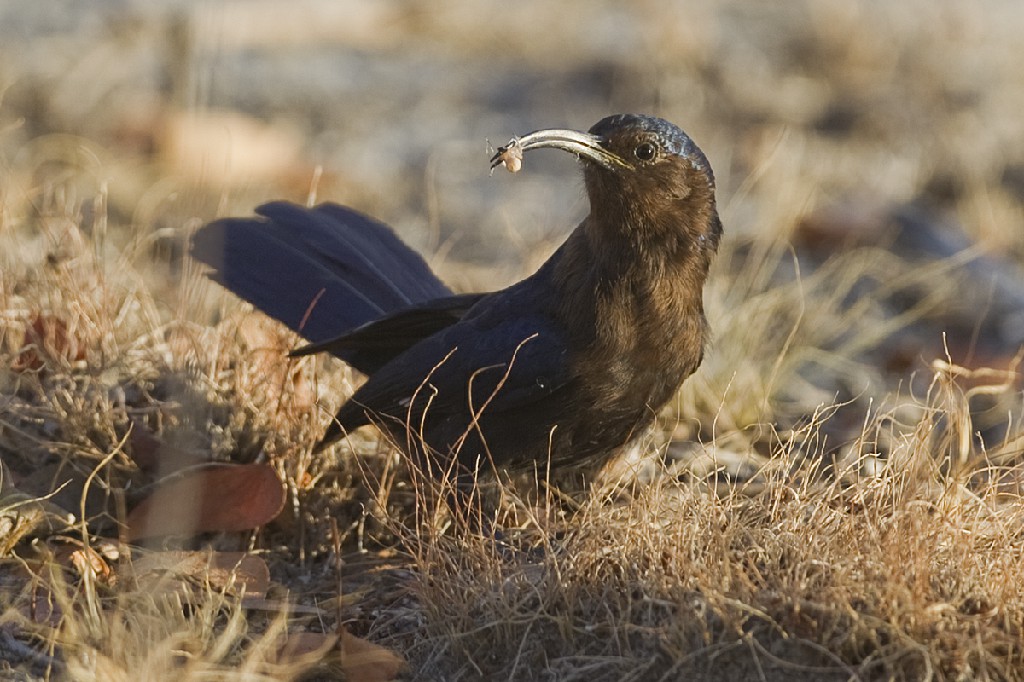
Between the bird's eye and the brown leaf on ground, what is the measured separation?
140 cm

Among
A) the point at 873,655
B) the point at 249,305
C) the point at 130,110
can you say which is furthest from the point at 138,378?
the point at 130,110

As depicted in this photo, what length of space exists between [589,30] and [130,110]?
11.7ft

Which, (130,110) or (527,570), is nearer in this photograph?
(527,570)

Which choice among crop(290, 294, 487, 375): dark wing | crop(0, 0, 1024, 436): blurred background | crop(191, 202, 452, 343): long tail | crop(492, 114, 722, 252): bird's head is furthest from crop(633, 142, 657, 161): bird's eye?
crop(0, 0, 1024, 436): blurred background

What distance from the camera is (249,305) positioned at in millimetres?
4543

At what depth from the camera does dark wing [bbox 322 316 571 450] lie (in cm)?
387

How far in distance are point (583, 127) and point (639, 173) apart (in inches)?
180

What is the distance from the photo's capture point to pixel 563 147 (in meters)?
3.77

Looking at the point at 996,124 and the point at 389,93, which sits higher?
the point at 996,124

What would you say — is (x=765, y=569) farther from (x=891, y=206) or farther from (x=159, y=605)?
(x=891, y=206)

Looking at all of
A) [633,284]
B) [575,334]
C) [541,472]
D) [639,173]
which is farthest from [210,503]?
[639,173]

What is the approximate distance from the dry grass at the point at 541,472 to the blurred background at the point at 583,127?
0.12 ft

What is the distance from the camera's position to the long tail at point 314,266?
4.32 meters

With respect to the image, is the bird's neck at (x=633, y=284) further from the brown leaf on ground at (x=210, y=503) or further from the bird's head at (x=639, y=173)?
the brown leaf on ground at (x=210, y=503)
